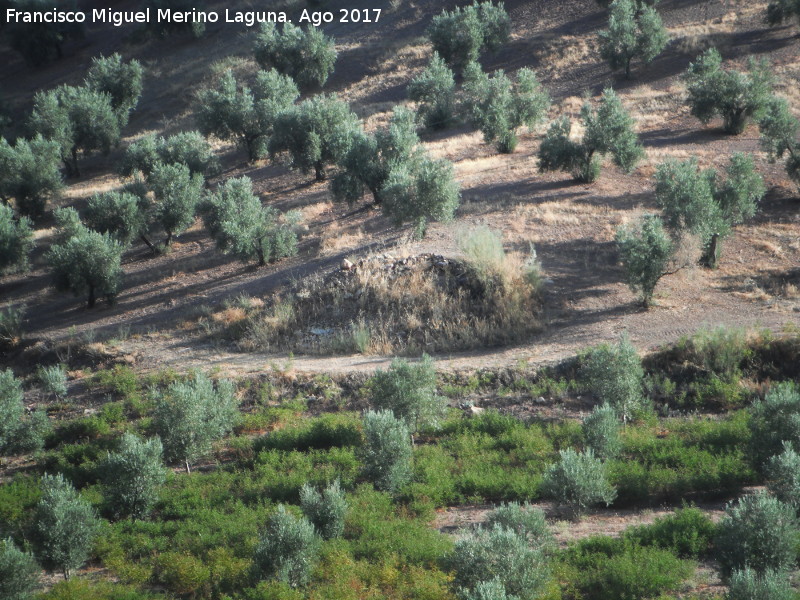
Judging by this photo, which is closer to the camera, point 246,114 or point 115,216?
point 115,216

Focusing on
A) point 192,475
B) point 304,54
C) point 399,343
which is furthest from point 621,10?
point 192,475

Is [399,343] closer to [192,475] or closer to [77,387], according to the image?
[192,475]

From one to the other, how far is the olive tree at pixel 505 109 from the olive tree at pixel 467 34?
30.1 feet

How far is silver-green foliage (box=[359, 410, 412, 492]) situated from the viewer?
424 inches

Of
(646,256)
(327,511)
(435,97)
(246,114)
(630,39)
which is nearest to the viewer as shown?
(327,511)

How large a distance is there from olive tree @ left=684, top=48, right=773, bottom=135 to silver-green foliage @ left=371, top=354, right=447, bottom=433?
18837 mm

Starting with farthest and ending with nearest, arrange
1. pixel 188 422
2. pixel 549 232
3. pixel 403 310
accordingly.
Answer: pixel 549 232, pixel 403 310, pixel 188 422

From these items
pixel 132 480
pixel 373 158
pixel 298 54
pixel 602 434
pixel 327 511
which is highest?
pixel 298 54

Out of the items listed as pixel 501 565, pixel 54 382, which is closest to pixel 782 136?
pixel 501 565

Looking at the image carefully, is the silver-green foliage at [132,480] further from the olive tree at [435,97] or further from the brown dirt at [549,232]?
the olive tree at [435,97]

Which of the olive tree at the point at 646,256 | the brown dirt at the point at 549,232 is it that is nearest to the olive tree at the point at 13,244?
the brown dirt at the point at 549,232

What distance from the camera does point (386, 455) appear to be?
10828 mm

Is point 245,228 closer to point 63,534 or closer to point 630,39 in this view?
point 63,534

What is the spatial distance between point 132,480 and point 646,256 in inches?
396
